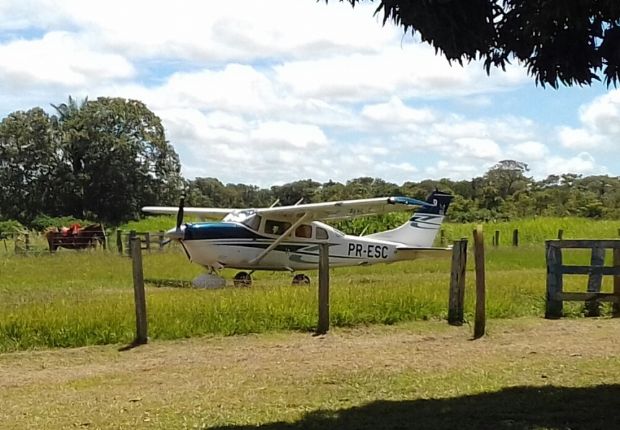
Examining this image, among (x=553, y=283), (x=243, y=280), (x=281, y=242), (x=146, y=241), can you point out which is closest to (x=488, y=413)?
(x=553, y=283)

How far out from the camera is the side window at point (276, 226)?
74.1ft

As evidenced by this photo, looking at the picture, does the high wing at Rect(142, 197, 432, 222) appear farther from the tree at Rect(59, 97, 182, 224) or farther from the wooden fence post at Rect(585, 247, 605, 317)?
the tree at Rect(59, 97, 182, 224)

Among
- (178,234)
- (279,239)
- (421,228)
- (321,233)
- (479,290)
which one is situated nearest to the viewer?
(479,290)

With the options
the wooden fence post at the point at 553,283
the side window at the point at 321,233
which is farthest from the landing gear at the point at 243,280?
the wooden fence post at the point at 553,283

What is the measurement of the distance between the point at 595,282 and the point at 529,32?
801cm

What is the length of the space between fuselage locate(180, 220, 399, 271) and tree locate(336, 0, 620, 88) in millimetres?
14484

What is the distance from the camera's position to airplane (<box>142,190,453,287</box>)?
844 inches

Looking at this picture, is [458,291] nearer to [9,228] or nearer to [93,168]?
[9,228]

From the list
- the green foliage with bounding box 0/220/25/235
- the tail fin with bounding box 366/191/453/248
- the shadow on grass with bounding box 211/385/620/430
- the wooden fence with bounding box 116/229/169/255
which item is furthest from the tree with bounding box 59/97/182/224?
the shadow on grass with bounding box 211/385/620/430

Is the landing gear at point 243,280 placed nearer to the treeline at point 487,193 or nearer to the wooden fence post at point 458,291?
the wooden fence post at point 458,291

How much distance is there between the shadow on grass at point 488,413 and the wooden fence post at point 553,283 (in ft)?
18.5

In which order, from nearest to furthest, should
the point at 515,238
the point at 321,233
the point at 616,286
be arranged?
1. the point at 616,286
2. the point at 321,233
3. the point at 515,238

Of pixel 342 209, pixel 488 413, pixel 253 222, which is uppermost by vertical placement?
pixel 342 209

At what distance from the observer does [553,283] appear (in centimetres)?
1341
